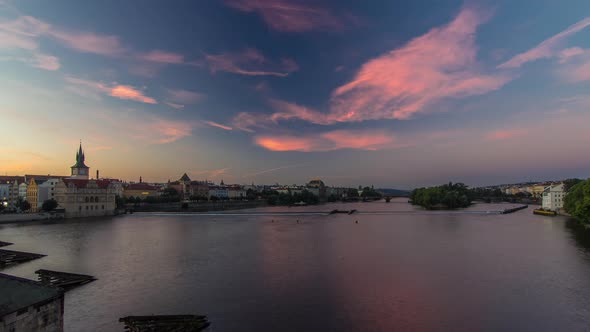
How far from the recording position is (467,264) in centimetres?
1878

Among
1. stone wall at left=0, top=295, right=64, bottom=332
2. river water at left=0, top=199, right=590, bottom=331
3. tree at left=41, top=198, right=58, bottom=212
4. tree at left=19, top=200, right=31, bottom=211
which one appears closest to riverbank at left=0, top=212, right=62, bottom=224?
tree at left=41, top=198, right=58, bottom=212

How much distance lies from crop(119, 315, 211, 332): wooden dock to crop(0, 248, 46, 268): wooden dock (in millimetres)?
13361

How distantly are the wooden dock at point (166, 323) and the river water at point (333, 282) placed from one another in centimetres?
36

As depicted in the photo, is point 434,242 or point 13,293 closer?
point 13,293

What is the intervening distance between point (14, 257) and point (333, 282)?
19101 millimetres

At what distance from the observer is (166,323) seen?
10062 mm

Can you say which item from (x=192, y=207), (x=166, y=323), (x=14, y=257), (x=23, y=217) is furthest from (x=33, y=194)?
(x=166, y=323)

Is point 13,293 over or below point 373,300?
over

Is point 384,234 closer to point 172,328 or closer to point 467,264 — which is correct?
point 467,264

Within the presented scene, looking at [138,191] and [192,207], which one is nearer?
Answer: [192,207]

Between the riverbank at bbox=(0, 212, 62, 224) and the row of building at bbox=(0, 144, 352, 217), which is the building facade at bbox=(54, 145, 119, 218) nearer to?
the row of building at bbox=(0, 144, 352, 217)

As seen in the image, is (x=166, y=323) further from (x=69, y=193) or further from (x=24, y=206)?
(x=24, y=206)

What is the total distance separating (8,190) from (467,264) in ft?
242

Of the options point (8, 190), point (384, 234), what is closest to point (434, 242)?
point (384, 234)
